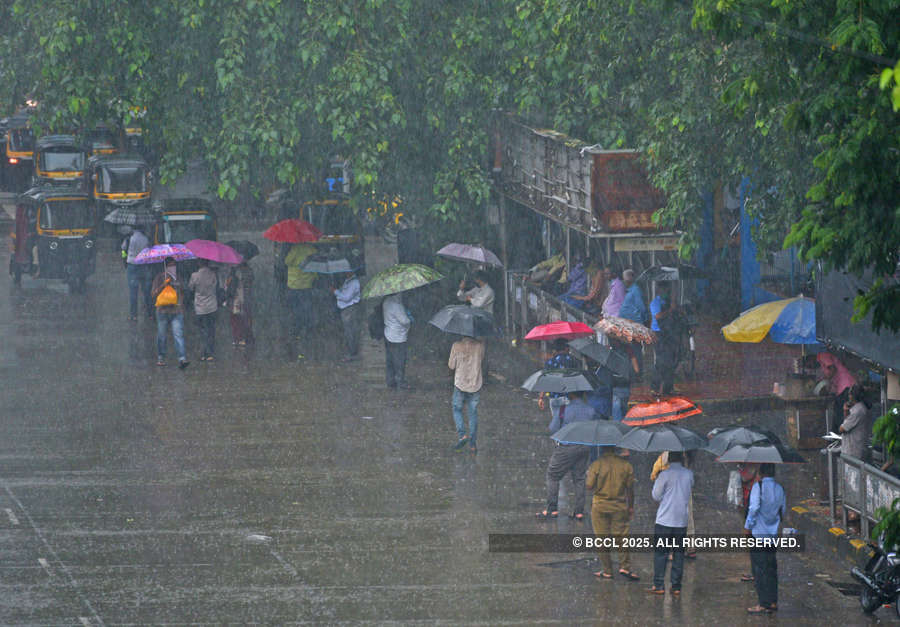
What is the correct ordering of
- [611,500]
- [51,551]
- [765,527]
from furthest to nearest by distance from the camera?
[51,551]
[611,500]
[765,527]

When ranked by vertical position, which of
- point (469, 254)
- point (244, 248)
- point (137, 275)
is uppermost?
point (244, 248)

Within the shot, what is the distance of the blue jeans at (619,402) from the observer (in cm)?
1596

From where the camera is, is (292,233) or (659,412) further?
(292,233)

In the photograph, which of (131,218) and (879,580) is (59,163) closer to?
(131,218)

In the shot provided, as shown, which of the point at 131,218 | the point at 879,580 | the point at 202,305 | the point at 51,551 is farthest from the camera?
the point at 131,218

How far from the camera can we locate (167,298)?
70.4 feet

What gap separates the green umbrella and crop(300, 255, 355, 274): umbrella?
2.82m

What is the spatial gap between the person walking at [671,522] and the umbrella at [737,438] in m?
0.34

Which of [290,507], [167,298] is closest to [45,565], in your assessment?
[290,507]

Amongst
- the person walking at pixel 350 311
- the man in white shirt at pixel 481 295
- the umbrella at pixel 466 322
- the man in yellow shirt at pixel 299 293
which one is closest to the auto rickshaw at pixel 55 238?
the man in yellow shirt at pixel 299 293

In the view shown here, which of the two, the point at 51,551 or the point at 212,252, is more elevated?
the point at 212,252

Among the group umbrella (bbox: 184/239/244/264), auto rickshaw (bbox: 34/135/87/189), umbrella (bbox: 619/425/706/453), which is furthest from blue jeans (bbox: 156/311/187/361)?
auto rickshaw (bbox: 34/135/87/189)

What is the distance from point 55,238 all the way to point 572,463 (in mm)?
19020

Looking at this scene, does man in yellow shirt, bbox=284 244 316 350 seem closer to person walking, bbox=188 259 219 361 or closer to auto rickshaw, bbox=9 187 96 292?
person walking, bbox=188 259 219 361
